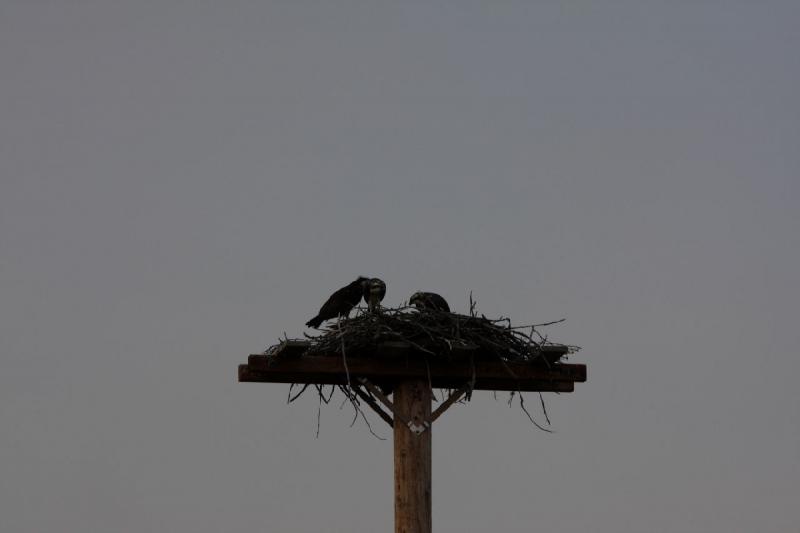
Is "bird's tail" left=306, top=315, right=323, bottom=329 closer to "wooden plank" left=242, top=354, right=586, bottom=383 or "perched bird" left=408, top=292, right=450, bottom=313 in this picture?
"perched bird" left=408, top=292, right=450, bottom=313

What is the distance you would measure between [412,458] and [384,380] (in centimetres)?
72

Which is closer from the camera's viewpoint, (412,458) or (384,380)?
(412,458)

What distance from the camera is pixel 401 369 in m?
9.21

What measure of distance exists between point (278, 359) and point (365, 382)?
0.70 m

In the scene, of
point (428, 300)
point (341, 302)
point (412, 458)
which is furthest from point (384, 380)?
point (341, 302)

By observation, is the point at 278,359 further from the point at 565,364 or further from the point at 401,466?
the point at 565,364

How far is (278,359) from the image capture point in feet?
29.6

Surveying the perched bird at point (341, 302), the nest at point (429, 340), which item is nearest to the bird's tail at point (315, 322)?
the perched bird at point (341, 302)

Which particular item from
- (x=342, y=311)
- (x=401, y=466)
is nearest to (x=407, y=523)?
(x=401, y=466)

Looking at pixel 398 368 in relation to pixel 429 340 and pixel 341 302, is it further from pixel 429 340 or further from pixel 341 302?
pixel 341 302

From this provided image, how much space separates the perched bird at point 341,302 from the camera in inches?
520

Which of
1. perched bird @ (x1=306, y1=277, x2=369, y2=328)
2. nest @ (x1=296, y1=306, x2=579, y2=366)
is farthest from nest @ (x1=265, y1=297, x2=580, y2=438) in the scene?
perched bird @ (x1=306, y1=277, x2=369, y2=328)

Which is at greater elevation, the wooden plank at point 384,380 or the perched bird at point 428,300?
the perched bird at point 428,300

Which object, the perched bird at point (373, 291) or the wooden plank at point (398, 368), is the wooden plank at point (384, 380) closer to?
the wooden plank at point (398, 368)
